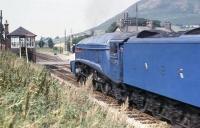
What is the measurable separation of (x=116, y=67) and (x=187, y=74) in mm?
6696

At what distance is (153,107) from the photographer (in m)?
16.0

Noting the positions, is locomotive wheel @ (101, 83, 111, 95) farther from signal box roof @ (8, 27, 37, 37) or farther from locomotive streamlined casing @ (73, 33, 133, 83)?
signal box roof @ (8, 27, 37, 37)

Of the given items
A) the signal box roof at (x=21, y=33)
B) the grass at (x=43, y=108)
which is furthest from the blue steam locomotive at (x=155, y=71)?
the signal box roof at (x=21, y=33)

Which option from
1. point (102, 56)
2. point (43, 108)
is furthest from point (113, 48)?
point (43, 108)

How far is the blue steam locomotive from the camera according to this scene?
1218cm

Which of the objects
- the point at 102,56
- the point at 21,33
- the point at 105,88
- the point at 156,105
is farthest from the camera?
the point at 21,33

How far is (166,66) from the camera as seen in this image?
13531 millimetres

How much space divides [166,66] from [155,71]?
90cm

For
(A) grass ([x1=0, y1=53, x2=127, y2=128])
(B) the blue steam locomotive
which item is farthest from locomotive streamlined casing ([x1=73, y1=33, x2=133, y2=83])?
(A) grass ([x1=0, y1=53, x2=127, y2=128])

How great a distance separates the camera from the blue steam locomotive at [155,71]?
40.0 feet

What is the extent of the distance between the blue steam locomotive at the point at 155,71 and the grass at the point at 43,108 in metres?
2.25

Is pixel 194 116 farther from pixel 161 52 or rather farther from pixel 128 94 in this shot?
pixel 128 94

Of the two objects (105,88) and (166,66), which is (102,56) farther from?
(166,66)

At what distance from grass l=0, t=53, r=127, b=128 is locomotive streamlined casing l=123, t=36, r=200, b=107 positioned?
2191 millimetres
